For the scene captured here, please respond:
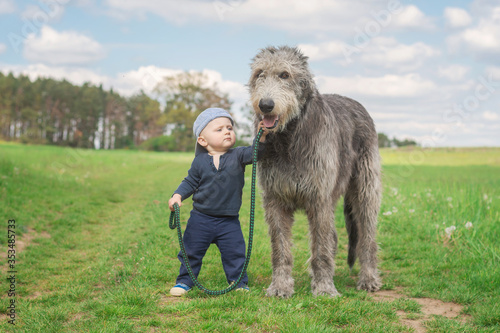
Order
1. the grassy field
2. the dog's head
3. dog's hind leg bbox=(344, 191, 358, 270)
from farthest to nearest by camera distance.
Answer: dog's hind leg bbox=(344, 191, 358, 270) → the dog's head → the grassy field

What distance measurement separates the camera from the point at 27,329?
3488mm

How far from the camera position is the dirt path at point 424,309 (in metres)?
3.76

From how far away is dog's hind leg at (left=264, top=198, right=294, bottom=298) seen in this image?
427cm

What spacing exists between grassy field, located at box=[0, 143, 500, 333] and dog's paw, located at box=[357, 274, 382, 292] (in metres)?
0.13

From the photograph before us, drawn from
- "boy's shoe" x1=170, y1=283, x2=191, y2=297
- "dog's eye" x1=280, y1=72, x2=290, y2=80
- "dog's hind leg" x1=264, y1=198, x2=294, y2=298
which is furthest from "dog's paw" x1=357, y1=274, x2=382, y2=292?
"dog's eye" x1=280, y1=72, x2=290, y2=80

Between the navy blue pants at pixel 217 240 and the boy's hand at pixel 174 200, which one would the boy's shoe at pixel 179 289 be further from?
the boy's hand at pixel 174 200

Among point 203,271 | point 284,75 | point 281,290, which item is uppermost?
point 284,75

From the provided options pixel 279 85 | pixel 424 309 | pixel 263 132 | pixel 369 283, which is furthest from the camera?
pixel 369 283

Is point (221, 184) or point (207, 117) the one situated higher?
point (207, 117)

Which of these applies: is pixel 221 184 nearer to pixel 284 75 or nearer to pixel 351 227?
pixel 284 75

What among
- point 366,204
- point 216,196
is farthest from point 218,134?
point 366,204

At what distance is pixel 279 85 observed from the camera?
379cm

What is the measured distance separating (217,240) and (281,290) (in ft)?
2.84

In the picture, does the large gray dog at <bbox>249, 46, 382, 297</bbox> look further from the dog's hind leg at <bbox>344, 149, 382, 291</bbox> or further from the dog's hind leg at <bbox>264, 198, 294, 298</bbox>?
the dog's hind leg at <bbox>344, 149, 382, 291</bbox>
